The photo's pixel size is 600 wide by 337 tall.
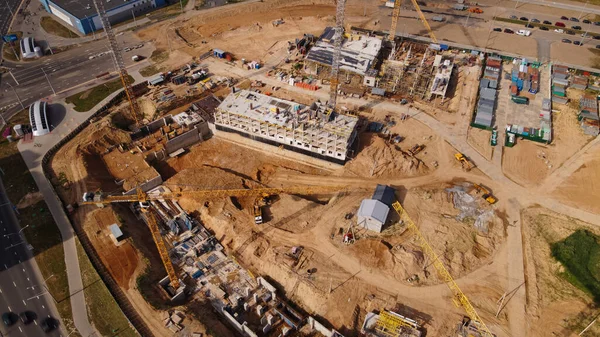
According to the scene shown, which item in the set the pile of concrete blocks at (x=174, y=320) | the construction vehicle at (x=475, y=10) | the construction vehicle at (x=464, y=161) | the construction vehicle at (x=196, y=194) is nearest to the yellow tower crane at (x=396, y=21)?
the construction vehicle at (x=475, y=10)

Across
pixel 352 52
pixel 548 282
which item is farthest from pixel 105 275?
pixel 352 52

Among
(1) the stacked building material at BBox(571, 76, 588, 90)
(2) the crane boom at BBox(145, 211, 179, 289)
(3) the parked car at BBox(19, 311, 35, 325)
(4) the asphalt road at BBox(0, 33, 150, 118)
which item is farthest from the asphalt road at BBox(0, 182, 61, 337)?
(1) the stacked building material at BBox(571, 76, 588, 90)

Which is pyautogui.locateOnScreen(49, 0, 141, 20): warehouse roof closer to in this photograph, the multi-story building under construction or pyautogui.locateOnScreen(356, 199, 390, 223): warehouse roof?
the multi-story building under construction

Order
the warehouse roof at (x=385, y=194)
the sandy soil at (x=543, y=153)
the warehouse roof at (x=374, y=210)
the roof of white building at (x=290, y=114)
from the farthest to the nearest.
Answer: the sandy soil at (x=543, y=153)
the roof of white building at (x=290, y=114)
the warehouse roof at (x=385, y=194)
the warehouse roof at (x=374, y=210)

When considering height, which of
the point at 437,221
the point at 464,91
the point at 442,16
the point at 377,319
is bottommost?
the point at 377,319

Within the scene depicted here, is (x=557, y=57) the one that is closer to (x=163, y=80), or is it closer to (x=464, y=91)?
(x=464, y=91)

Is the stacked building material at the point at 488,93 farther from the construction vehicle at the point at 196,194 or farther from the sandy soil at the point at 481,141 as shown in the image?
the construction vehicle at the point at 196,194

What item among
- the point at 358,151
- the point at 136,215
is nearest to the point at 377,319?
the point at 358,151

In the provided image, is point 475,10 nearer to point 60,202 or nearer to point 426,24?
point 426,24
